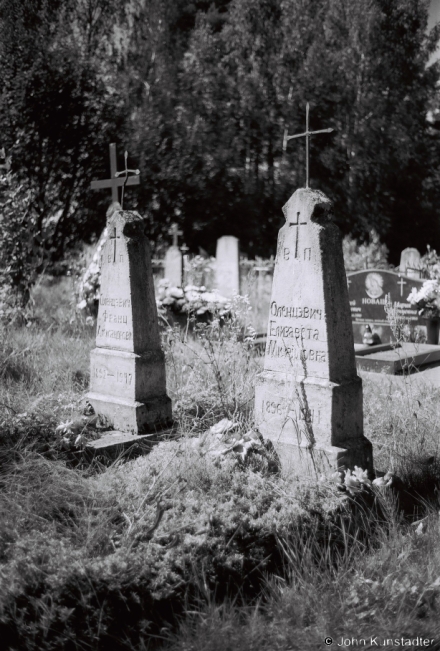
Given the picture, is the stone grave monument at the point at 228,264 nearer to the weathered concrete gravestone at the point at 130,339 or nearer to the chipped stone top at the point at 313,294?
the weathered concrete gravestone at the point at 130,339

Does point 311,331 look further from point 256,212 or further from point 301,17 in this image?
point 301,17

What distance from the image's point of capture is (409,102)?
2380 centimetres

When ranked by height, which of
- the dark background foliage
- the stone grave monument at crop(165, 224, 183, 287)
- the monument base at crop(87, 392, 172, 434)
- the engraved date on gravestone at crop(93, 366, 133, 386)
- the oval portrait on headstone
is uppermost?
the dark background foliage

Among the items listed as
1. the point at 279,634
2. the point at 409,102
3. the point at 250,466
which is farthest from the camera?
the point at 409,102

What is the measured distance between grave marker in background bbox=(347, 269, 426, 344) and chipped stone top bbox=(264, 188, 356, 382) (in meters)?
5.59

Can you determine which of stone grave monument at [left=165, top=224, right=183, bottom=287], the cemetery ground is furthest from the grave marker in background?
the cemetery ground

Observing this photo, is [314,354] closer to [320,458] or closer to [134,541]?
[320,458]

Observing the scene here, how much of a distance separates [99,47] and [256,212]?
23.7 ft

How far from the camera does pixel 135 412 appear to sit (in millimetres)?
4875

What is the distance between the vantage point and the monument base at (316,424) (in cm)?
385

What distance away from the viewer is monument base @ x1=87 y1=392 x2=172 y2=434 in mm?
4906

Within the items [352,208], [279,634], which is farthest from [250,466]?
[352,208]

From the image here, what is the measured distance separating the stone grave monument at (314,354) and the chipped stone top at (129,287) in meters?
1.31

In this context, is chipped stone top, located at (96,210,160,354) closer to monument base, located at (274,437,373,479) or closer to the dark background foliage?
monument base, located at (274,437,373,479)
